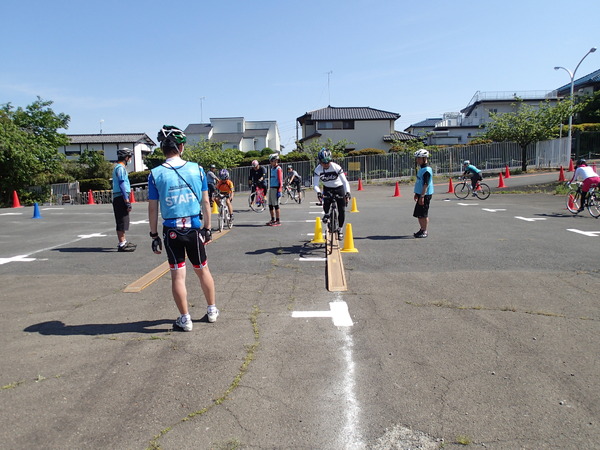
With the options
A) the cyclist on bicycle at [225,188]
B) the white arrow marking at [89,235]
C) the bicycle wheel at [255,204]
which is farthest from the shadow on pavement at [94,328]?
the bicycle wheel at [255,204]

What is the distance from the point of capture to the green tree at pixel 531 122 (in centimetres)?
3291

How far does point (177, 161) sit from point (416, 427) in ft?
10.9

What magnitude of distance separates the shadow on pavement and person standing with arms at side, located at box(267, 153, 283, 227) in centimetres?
855

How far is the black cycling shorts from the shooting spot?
485 centimetres

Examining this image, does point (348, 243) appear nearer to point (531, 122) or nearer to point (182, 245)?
point (182, 245)

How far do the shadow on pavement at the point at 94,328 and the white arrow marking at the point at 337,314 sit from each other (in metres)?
1.43

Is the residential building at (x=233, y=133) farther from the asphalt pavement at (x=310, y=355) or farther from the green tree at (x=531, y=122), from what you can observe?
the asphalt pavement at (x=310, y=355)

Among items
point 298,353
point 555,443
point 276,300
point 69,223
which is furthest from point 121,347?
point 69,223

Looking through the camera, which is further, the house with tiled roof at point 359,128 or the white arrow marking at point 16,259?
the house with tiled roof at point 359,128

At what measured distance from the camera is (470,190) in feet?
72.8

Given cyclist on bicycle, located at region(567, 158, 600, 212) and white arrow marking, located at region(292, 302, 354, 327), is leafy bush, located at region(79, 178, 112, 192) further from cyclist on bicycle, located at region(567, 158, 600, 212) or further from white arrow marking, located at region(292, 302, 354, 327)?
white arrow marking, located at region(292, 302, 354, 327)

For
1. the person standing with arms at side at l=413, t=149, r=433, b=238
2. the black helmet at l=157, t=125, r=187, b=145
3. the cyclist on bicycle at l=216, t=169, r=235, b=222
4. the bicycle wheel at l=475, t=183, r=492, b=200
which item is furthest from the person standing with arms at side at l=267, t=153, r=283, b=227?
the bicycle wheel at l=475, t=183, r=492, b=200

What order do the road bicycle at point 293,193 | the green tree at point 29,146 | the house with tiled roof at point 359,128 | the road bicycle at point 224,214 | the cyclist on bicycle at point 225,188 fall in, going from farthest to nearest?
the house with tiled roof at point 359,128 → the green tree at point 29,146 → the road bicycle at point 293,193 → the cyclist on bicycle at point 225,188 → the road bicycle at point 224,214

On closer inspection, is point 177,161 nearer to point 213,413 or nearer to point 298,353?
point 298,353
